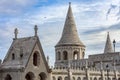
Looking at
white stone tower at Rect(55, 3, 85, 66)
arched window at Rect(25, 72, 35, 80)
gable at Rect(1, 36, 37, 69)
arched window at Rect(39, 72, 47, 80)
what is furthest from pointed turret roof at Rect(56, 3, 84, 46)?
arched window at Rect(25, 72, 35, 80)

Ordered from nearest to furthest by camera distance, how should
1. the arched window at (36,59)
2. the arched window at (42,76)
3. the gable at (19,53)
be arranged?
1. the gable at (19,53)
2. the arched window at (36,59)
3. the arched window at (42,76)

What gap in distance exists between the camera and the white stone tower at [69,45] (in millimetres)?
94375

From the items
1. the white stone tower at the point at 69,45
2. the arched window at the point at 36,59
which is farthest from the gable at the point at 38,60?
the white stone tower at the point at 69,45

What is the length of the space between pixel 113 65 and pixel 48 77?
138ft

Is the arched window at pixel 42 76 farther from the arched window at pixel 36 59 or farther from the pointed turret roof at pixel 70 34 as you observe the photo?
the pointed turret roof at pixel 70 34

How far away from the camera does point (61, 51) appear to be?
94.7 m

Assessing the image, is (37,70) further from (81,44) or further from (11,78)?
(81,44)

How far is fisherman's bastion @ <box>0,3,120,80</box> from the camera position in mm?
46250

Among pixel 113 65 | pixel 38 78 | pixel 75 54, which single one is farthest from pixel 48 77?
pixel 75 54

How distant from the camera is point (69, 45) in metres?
94.0

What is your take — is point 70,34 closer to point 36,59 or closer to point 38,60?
point 36,59

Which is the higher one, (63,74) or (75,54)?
(75,54)

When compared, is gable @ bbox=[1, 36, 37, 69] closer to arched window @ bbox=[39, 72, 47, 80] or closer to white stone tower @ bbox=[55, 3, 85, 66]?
arched window @ bbox=[39, 72, 47, 80]

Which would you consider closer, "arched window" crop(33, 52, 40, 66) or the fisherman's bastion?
the fisherman's bastion
